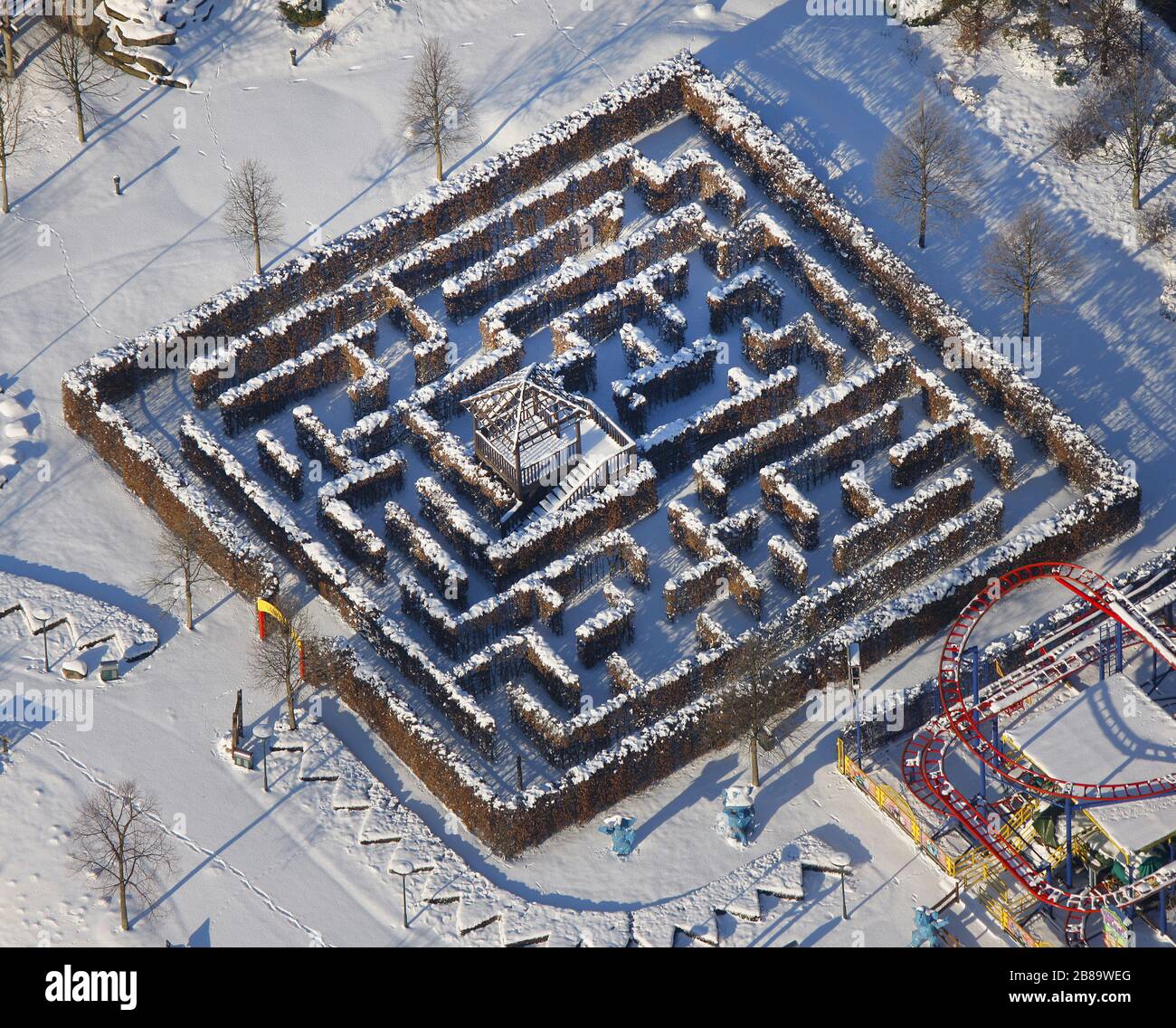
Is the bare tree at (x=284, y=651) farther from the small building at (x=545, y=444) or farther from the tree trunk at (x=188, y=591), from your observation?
the small building at (x=545, y=444)

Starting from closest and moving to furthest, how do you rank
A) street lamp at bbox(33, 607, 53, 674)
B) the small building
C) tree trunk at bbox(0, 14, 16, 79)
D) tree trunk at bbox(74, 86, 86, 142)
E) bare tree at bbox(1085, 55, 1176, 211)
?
street lamp at bbox(33, 607, 53, 674) → the small building → bare tree at bbox(1085, 55, 1176, 211) → tree trunk at bbox(74, 86, 86, 142) → tree trunk at bbox(0, 14, 16, 79)

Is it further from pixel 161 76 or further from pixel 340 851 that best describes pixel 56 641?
pixel 161 76

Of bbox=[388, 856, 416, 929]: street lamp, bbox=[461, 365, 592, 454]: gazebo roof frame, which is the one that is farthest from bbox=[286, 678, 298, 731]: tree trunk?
bbox=[461, 365, 592, 454]: gazebo roof frame

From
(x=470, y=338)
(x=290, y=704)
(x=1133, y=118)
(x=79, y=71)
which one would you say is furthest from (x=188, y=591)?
(x=1133, y=118)

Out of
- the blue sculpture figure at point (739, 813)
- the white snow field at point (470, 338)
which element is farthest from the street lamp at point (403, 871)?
the blue sculpture figure at point (739, 813)

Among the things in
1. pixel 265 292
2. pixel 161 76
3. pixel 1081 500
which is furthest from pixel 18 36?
pixel 1081 500

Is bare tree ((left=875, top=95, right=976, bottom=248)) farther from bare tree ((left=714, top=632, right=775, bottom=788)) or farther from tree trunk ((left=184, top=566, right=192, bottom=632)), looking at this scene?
tree trunk ((left=184, top=566, right=192, bottom=632))
